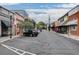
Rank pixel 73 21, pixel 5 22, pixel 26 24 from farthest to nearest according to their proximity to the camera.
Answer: pixel 5 22
pixel 26 24
pixel 73 21

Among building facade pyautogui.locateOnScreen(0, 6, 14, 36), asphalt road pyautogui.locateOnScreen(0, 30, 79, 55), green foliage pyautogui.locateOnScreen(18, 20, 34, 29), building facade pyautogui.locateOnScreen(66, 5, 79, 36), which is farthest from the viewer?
building facade pyautogui.locateOnScreen(0, 6, 14, 36)

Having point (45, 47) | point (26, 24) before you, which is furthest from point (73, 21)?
point (26, 24)

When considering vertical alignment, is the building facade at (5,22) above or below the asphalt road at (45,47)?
above

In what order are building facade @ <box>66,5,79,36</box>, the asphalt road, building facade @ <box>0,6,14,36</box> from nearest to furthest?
the asphalt road, building facade @ <box>66,5,79,36</box>, building facade @ <box>0,6,14,36</box>

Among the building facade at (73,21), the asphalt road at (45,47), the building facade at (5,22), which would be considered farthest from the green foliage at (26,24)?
the building facade at (5,22)

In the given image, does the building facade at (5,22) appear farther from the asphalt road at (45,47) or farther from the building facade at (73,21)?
the building facade at (73,21)

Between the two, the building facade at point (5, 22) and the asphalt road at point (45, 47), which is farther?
the building facade at point (5, 22)

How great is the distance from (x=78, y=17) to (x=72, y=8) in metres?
2.86

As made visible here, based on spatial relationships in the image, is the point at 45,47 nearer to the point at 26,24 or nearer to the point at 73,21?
the point at 73,21

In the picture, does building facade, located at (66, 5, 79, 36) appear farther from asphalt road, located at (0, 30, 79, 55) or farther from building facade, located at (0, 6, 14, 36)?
building facade, located at (0, 6, 14, 36)

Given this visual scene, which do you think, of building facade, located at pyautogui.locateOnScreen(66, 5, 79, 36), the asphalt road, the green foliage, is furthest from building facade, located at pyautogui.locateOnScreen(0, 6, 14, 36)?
building facade, located at pyautogui.locateOnScreen(66, 5, 79, 36)
